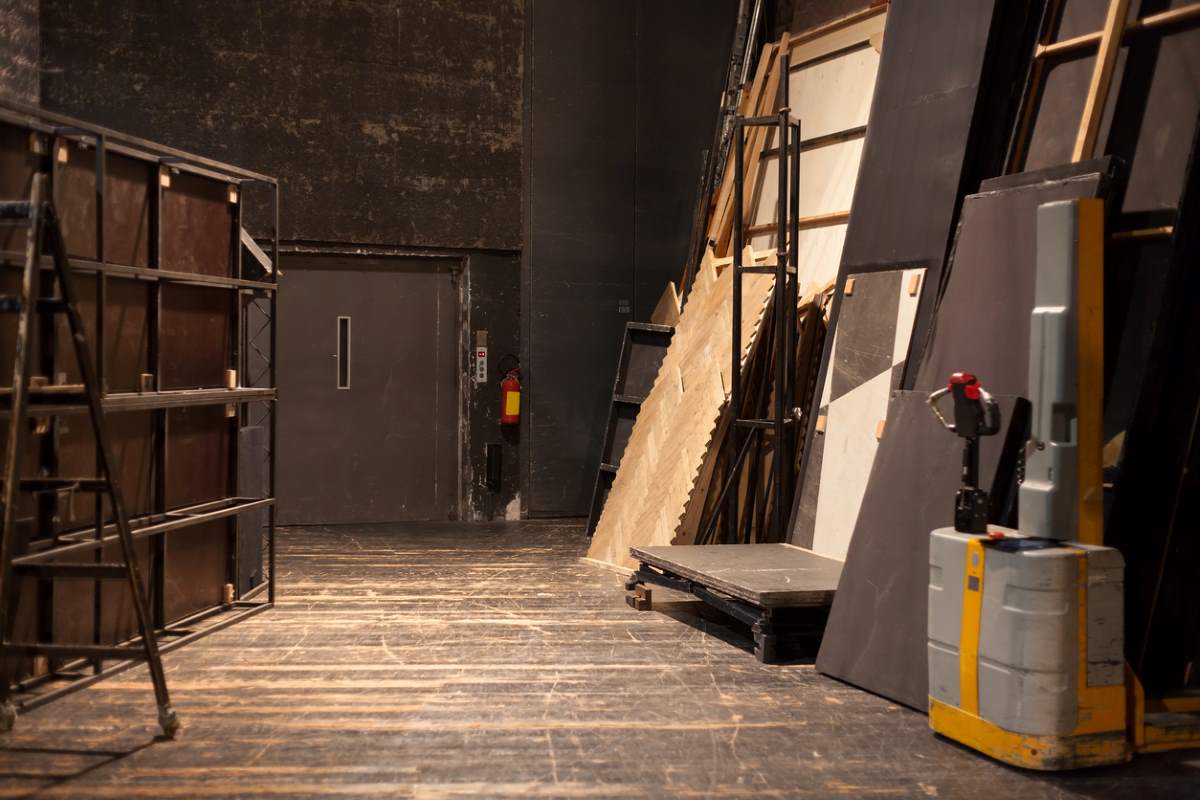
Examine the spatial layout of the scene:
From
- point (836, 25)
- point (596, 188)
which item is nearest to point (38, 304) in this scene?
point (836, 25)

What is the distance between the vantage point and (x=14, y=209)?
3891 millimetres

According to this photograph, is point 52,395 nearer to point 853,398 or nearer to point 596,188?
point 853,398

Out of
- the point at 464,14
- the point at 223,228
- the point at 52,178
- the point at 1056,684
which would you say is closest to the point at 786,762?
the point at 1056,684

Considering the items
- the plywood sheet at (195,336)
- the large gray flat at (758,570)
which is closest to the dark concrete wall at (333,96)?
the plywood sheet at (195,336)

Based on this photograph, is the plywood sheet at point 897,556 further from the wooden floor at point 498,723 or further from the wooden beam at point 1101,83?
the wooden beam at point 1101,83

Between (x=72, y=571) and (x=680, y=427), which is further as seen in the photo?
(x=680, y=427)

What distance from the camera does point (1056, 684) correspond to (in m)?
3.57

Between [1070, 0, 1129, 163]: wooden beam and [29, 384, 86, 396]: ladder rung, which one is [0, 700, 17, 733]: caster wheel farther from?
[1070, 0, 1129, 163]: wooden beam

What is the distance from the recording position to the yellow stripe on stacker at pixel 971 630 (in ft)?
12.3

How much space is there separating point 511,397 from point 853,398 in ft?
13.3

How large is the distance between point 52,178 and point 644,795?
313 cm

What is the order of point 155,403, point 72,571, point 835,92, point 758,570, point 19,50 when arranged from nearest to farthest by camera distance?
point 72,571 → point 155,403 → point 758,570 → point 835,92 → point 19,50

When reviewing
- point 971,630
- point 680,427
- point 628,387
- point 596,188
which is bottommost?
point 971,630

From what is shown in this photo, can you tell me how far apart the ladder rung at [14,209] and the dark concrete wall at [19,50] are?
4.55m
